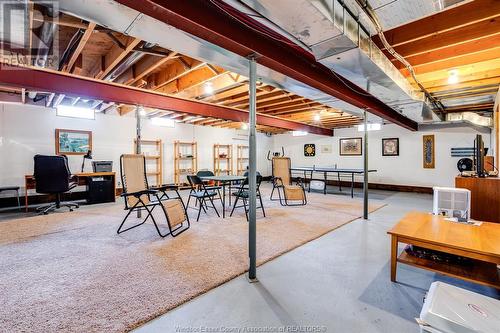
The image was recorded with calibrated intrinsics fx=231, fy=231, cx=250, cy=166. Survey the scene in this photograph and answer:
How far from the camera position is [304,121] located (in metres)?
7.98

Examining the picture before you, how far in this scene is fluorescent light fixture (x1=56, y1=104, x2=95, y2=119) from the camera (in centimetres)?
612

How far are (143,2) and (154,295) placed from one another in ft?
7.11

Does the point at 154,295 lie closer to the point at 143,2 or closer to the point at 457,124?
the point at 143,2

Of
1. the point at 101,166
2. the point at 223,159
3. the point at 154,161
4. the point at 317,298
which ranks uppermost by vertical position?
the point at 223,159

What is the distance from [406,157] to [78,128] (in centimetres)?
1025

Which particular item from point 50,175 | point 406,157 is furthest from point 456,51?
point 50,175

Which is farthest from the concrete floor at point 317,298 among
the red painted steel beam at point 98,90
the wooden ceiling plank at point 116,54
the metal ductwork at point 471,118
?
the metal ductwork at point 471,118

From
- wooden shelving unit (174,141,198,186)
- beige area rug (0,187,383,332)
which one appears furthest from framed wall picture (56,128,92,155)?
wooden shelving unit (174,141,198,186)

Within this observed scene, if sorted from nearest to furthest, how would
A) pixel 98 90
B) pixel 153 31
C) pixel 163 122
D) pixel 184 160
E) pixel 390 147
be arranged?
1. pixel 153 31
2. pixel 98 90
3. pixel 163 122
4. pixel 390 147
5. pixel 184 160

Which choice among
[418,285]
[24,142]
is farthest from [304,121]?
[24,142]

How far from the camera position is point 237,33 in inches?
79.4

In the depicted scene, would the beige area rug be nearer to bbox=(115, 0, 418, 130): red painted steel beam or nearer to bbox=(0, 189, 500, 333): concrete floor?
bbox=(0, 189, 500, 333): concrete floor

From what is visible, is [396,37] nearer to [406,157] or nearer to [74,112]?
[406,157]

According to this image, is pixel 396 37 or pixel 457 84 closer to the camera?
pixel 396 37
